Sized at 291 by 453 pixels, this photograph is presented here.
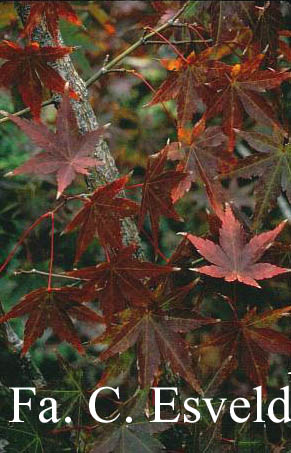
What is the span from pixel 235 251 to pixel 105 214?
0.20 metres

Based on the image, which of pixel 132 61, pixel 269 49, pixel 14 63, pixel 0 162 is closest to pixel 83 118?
pixel 14 63

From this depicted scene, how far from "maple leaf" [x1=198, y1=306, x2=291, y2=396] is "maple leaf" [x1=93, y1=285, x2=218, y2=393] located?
0.05 meters

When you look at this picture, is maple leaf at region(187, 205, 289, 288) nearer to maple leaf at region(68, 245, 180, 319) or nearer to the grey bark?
maple leaf at region(68, 245, 180, 319)

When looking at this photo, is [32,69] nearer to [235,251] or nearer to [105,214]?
[105,214]

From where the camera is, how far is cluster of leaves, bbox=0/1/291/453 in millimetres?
966

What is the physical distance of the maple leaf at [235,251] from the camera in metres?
1.00

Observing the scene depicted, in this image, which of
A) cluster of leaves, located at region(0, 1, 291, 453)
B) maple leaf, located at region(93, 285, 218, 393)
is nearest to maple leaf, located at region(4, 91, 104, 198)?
cluster of leaves, located at region(0, 1, 291, 453)

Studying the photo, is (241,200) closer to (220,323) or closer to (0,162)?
(0,162)

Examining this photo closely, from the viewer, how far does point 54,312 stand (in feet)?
3.32

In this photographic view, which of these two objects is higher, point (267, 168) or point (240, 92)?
point (240, 92)

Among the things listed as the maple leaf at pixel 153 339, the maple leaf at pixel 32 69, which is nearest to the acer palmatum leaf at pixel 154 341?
the maple leaf at pixel 153 339

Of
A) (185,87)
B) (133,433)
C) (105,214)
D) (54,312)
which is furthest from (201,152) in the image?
(133,433)

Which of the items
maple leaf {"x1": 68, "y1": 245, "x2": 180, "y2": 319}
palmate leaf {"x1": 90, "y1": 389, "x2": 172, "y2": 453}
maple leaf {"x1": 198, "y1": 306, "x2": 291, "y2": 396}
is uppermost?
maple leaf {"x1": 68, "y1": 245, "x2": 180, "y2": 319}

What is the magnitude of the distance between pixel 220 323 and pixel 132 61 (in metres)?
1.26
